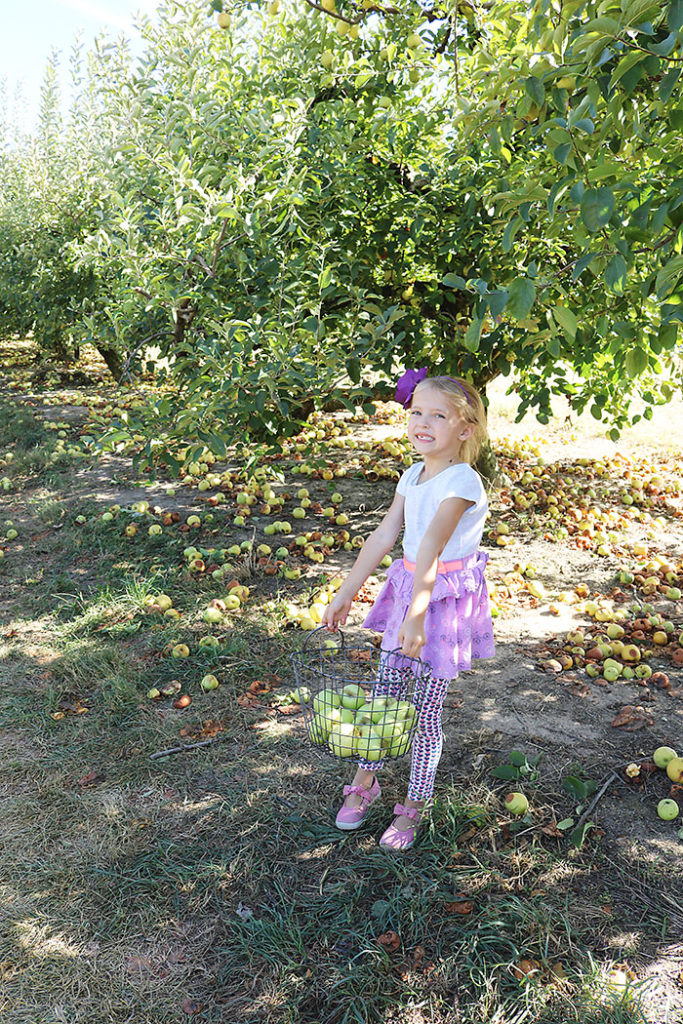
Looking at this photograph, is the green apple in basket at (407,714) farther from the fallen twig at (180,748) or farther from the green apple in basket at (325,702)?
the fallen twig at (180,748)

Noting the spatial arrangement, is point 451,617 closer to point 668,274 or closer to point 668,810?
point 668,810

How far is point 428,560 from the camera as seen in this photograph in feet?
7.55

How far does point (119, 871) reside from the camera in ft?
8.01

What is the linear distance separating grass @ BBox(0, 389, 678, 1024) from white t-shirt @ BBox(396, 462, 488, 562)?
0.93 metres

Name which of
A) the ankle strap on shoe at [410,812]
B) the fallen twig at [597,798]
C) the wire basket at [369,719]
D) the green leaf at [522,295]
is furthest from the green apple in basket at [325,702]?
the green leaf at [522,295]

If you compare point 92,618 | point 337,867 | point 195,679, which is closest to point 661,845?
point 337,867

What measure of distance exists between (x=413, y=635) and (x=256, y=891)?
958mm

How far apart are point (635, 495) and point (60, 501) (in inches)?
185

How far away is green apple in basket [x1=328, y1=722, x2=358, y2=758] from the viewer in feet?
7.55

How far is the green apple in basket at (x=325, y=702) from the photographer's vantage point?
2367 mm

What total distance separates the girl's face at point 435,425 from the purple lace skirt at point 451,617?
1.22ft

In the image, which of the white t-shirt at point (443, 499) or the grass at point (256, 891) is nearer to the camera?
the grass at point (256, 891)

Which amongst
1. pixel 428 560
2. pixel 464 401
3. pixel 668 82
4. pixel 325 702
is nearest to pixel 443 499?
pixel 428 560

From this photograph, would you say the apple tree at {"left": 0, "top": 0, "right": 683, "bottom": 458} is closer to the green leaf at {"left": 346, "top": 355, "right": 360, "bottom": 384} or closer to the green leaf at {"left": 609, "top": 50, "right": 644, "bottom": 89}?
the green leaf at {"left": 346, "top": 355, "right": 360, "bottom": 384}
